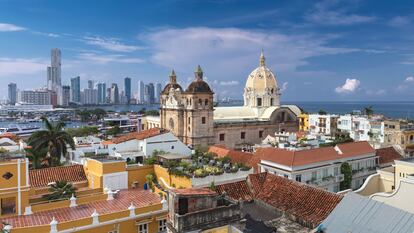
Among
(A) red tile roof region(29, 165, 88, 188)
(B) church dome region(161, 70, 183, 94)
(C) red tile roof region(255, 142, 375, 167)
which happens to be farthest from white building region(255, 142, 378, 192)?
(B) church dome region(161, 70, 183, 94)

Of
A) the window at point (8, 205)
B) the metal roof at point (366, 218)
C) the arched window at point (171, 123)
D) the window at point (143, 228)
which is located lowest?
A: the window at point (143, 228)

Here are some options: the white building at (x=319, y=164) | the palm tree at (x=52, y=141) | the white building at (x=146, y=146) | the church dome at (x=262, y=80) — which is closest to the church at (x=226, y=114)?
the church dome at (x=262, y=80)

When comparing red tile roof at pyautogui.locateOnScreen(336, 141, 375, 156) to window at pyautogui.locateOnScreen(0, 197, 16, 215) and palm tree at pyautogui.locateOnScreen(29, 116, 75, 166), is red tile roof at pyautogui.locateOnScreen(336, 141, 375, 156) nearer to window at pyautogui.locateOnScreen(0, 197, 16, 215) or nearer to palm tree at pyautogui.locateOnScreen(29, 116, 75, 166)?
palm tree at pyautogui.locateOnScreen(29, 116, 75, 166)

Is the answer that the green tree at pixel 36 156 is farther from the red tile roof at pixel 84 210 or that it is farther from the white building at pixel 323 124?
the white building at pixel 323 124

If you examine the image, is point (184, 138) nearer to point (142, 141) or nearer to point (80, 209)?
point (142, 141)

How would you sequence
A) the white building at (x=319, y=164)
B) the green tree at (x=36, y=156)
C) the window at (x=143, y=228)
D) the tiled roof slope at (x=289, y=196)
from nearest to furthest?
the tiled roof slope at (x=289, y=196) < the window at (x=143, y=228) < the white building at (x=319, y=164) < the green tree at (x=36, y=156)

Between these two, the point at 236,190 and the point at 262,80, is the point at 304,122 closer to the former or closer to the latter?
the point at 262,80

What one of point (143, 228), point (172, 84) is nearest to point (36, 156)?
point (143, 228)

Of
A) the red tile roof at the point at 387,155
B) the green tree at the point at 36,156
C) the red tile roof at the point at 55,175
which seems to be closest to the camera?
the red tile roof at the point at 55,175

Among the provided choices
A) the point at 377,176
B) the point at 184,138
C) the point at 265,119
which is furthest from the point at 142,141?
the point at 265,119
